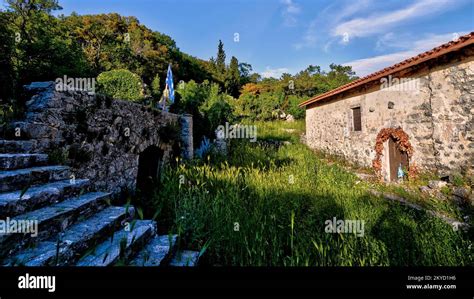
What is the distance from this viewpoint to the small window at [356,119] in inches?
356

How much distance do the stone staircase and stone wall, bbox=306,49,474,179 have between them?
681cm

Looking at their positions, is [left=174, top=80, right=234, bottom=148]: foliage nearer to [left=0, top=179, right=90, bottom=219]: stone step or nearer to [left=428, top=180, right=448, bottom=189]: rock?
[left=0, top=179, right=90, bottom=219]: stone step

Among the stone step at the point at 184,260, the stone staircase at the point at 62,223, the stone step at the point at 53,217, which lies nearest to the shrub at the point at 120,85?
the stone staircase at the point at 62,223

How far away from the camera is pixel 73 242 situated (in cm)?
187

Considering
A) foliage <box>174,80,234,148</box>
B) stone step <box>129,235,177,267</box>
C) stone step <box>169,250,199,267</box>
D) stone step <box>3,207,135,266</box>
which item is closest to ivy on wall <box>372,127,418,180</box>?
foliage <box>174,80,234,148</box>

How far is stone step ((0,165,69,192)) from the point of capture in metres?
2.19

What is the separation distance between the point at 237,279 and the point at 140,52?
24.1 m

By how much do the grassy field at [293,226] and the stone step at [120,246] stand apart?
368 mm

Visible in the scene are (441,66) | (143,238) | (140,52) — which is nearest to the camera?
(143,238)

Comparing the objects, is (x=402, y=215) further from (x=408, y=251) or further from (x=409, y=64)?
(x=409, y=64)

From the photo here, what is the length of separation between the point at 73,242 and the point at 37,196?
74 cm

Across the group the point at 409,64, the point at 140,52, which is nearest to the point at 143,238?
the point at 409,64

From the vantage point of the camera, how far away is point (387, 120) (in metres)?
7.57

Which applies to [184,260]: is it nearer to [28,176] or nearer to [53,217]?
[53,217]
